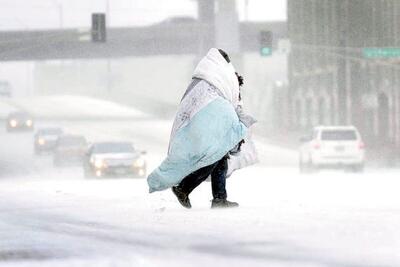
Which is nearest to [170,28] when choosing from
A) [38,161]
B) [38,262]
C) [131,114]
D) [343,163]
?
[131,114]

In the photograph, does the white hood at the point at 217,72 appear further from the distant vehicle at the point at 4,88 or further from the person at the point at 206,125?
Result: the distant vehicle at the point at 4,88

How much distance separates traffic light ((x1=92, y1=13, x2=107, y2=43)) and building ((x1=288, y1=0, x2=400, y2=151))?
1061cm

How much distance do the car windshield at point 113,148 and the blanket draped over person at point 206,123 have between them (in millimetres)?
25036

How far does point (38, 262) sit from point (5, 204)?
29.1 feet

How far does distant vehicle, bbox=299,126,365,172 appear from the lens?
41406 mm

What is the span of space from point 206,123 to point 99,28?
159 ft

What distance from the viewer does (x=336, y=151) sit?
41.6 m

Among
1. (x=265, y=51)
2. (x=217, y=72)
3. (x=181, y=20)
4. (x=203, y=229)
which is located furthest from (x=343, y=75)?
(x=203, y=229)

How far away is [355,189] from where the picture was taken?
2012 cm

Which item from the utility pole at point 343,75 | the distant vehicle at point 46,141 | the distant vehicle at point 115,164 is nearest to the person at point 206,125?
the distant vehicle at point 115,164

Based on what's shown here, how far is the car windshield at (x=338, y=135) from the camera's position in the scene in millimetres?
41938

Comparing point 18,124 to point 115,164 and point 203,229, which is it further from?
point 203,229

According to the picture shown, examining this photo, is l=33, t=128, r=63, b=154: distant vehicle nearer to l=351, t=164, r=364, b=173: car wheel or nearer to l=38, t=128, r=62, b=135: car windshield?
l=38, t=128, r=62, b=135: car windshield

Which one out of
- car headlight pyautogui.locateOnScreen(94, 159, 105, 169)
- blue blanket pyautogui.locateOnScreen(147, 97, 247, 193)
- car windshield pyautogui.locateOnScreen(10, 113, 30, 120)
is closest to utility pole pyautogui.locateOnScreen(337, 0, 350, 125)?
car windshield pyautogui.locateOnScreen(10, 113, 30, 120)
